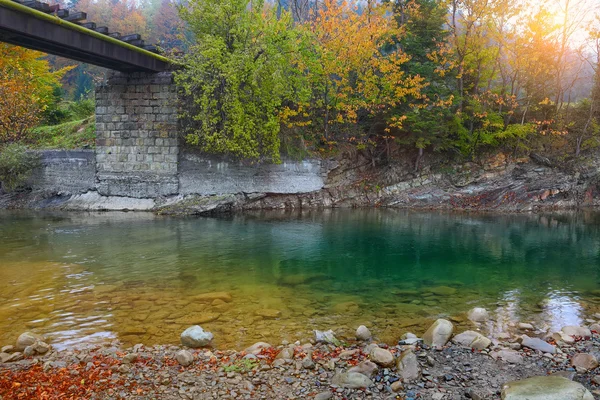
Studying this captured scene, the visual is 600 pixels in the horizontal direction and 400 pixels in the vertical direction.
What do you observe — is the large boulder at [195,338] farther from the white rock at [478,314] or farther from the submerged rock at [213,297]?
the white rock at [478,314]

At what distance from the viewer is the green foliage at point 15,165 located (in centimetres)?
2306

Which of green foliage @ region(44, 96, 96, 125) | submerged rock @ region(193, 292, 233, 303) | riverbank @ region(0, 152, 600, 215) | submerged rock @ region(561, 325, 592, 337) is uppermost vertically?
green foliage @ region(44, 96, 96, 125)

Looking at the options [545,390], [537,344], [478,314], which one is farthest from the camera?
[478,314]

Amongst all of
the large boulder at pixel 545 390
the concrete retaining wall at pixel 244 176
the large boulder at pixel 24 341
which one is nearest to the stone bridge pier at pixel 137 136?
the concrete retaining wall at pixel 244 176

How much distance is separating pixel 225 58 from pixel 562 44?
68.3 feet

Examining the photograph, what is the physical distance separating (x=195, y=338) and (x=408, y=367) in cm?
339

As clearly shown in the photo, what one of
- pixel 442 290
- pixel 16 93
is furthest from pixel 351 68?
pixel 16 93

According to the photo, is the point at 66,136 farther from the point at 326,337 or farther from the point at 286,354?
the point at 286,354

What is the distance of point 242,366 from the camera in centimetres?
602

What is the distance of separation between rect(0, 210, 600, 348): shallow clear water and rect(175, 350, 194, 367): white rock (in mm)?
973

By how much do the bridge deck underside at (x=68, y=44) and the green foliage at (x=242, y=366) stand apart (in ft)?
54.4

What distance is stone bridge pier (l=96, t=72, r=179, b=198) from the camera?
898 inches

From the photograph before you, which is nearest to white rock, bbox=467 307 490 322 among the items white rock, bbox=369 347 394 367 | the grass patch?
white rock, bbox=369 347 394 367

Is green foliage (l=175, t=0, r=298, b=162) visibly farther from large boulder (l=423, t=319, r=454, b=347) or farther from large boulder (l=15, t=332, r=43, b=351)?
large boulder (l=423, t=319, r=454, b=347)
